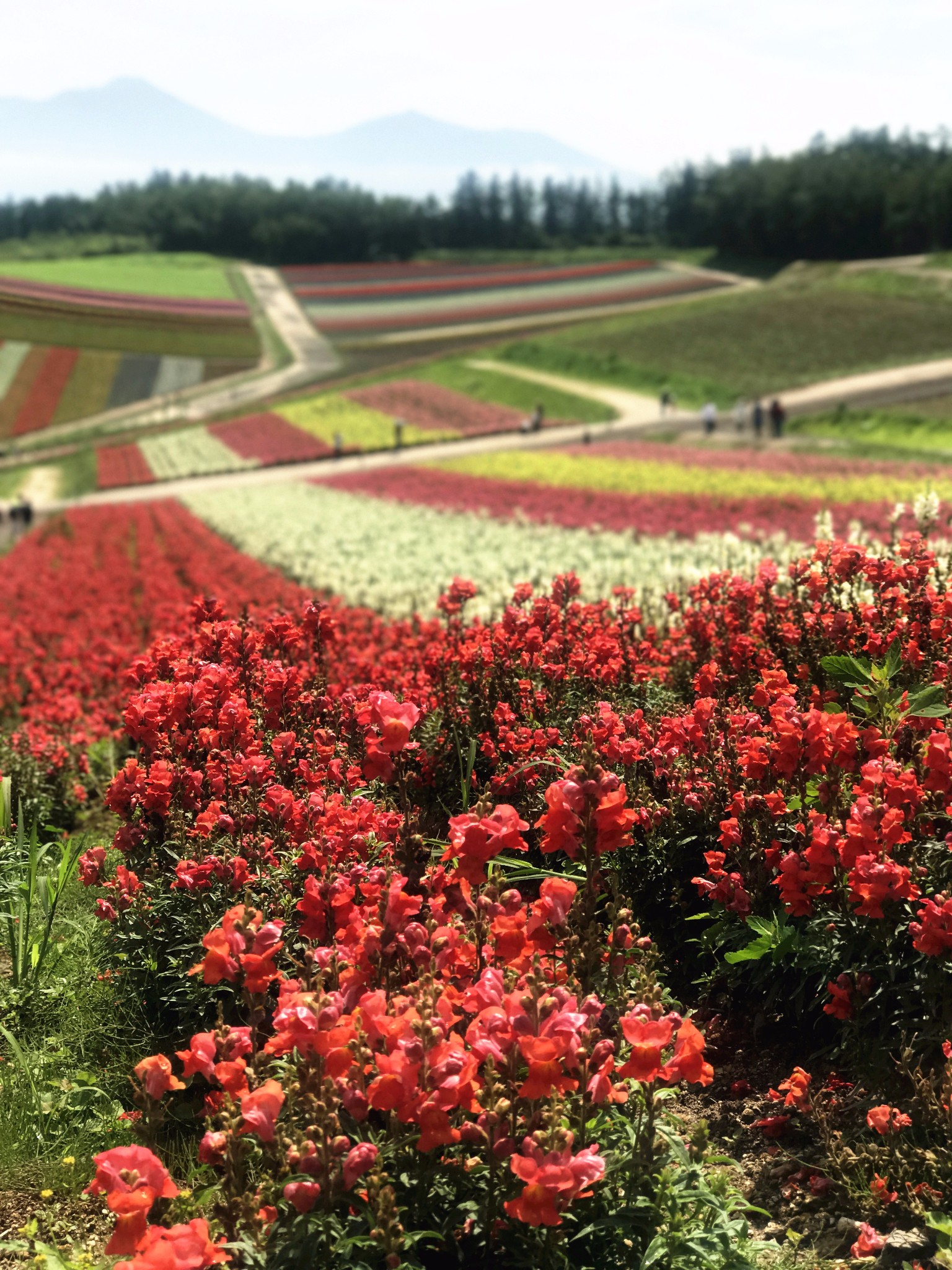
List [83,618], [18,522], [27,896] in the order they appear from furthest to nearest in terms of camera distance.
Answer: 1. [18,522]
2. [83,618]
3. [27,896]

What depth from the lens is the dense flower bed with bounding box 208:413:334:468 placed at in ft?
153

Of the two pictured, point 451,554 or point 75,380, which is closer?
point 451,554

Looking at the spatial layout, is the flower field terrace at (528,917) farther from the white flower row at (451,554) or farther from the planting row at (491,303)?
the planting row at (491,303)

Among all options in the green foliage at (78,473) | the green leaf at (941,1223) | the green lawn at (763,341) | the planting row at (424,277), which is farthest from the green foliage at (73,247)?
the green leaf at (941,1223)

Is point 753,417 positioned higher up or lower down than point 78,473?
higher up

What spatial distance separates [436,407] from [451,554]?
37.7m

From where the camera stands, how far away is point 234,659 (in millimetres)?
5844

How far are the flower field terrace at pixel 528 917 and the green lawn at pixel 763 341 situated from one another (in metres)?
46.0

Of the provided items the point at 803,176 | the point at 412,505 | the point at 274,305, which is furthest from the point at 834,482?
the point at 803,176

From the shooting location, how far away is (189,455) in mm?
48438

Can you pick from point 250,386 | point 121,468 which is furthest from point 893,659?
point 250,386

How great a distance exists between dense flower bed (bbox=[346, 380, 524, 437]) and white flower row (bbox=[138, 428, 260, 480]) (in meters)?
8.16

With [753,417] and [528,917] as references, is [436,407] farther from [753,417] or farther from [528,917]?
[528,917]

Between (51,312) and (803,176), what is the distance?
64821 mm
